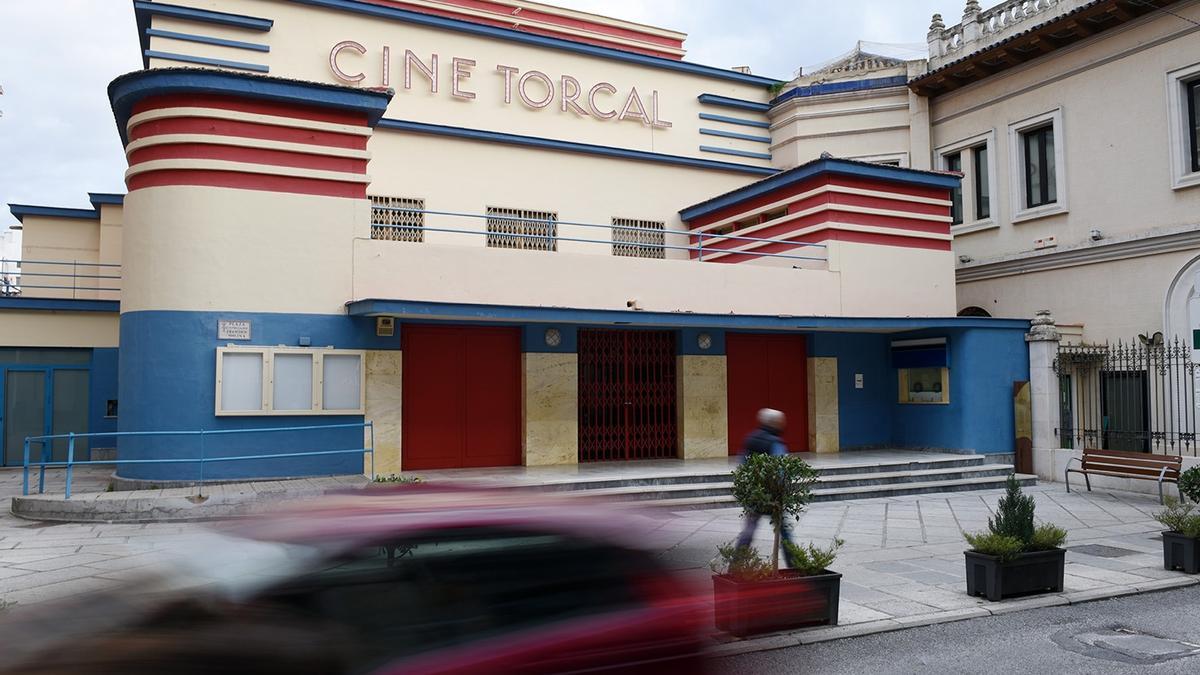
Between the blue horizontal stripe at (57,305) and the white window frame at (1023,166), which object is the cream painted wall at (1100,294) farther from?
the blue horizontal stripe at (57,305)

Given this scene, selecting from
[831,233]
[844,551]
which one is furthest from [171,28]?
[844,551]

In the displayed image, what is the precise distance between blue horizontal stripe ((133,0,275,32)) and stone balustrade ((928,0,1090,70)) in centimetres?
1613

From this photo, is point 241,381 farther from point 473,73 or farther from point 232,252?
point 473,73

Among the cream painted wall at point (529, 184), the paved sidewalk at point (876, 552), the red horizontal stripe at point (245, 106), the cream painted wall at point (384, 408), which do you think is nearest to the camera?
the paved sidewalk at point (876, 552)

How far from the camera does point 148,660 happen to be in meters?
3.34

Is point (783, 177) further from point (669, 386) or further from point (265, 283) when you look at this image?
point (265, 283)

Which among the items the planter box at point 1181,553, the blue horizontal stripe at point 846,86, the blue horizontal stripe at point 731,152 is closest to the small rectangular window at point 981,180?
the blue horizontal stripe at point 846,86

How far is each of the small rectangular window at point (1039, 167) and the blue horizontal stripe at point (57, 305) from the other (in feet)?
67.1

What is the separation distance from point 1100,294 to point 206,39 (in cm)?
1950

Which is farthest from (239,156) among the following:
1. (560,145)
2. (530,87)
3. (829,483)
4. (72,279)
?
(829,483)

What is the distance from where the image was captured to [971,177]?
73.8 ft

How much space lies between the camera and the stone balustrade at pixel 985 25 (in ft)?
65.8

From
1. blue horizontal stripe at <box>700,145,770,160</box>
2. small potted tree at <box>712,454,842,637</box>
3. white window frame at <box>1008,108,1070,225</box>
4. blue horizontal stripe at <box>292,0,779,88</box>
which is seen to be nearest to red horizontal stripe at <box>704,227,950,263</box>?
white window frame at <box>1008,108,1070,225</box>

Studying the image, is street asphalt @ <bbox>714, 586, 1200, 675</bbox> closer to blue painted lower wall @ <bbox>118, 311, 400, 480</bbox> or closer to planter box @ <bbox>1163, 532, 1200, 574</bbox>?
planter box @ <bbox>1163, 532, 1200, 574</bbox>
